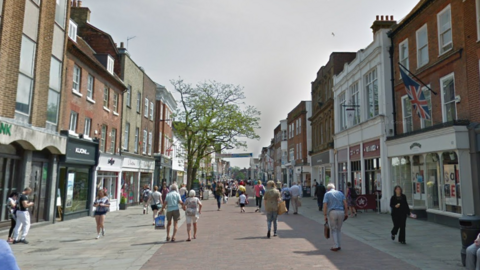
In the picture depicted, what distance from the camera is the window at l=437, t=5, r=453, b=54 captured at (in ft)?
49.1

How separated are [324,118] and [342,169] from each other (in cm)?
712

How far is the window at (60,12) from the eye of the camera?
1660 cm

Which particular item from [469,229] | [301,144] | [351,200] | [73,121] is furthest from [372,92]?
[301,144]

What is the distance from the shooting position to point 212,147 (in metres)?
42.3

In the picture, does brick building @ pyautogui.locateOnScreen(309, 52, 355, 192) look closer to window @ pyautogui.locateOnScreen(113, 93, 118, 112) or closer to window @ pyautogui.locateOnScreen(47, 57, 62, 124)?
window @ pyautogui.locateOnScreen(113, 93, 118, 112)

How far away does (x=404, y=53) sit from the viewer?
19.0m

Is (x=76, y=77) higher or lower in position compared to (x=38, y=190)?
higher

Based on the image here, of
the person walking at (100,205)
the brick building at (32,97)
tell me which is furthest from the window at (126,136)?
the person walking at (100,205)

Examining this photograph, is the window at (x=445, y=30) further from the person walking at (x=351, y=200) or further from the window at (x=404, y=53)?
the person walking at (x=351, y=200)

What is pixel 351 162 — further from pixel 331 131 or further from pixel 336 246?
pixel 336 246

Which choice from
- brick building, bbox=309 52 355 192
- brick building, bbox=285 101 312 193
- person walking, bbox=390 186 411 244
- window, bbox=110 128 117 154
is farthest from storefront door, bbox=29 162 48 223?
brick building, bbox=285 101 312 193

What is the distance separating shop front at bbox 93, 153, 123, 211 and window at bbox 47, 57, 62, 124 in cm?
539

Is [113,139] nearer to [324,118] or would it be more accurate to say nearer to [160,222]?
[160,222]

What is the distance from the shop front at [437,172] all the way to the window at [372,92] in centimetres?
326
